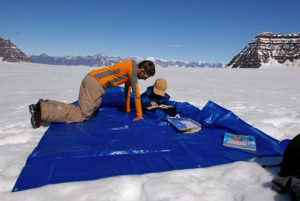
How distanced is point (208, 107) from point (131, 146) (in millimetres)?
1848

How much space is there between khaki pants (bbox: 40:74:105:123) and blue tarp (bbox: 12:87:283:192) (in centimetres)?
13

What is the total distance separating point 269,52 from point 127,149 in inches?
5227

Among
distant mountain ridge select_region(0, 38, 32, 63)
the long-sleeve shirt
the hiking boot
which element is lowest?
the hiking boot

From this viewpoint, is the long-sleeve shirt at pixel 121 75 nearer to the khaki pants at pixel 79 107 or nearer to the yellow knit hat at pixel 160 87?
the khaki pants at pixel 79 107

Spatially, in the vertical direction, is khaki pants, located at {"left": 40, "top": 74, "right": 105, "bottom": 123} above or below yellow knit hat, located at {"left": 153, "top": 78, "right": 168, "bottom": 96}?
below

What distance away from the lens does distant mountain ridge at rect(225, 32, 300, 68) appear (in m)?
105

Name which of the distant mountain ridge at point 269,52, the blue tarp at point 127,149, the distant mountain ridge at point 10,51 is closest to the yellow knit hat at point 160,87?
the blue tarp at point 127,149

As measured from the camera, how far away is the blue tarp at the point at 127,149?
80.7 inches

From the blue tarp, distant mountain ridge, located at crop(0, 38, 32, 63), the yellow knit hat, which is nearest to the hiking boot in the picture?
the blue tarp

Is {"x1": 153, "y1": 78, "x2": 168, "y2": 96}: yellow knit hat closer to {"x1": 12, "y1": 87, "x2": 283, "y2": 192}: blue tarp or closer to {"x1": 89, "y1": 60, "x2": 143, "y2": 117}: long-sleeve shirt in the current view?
{"x1": 89, "y1": 60, "x2": 143, "y2": 117}: long-sleeve shirt

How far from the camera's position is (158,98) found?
454cm

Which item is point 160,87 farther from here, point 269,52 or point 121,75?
point 269,52

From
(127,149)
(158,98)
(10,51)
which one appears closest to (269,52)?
(158,98)

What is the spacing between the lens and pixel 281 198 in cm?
167
